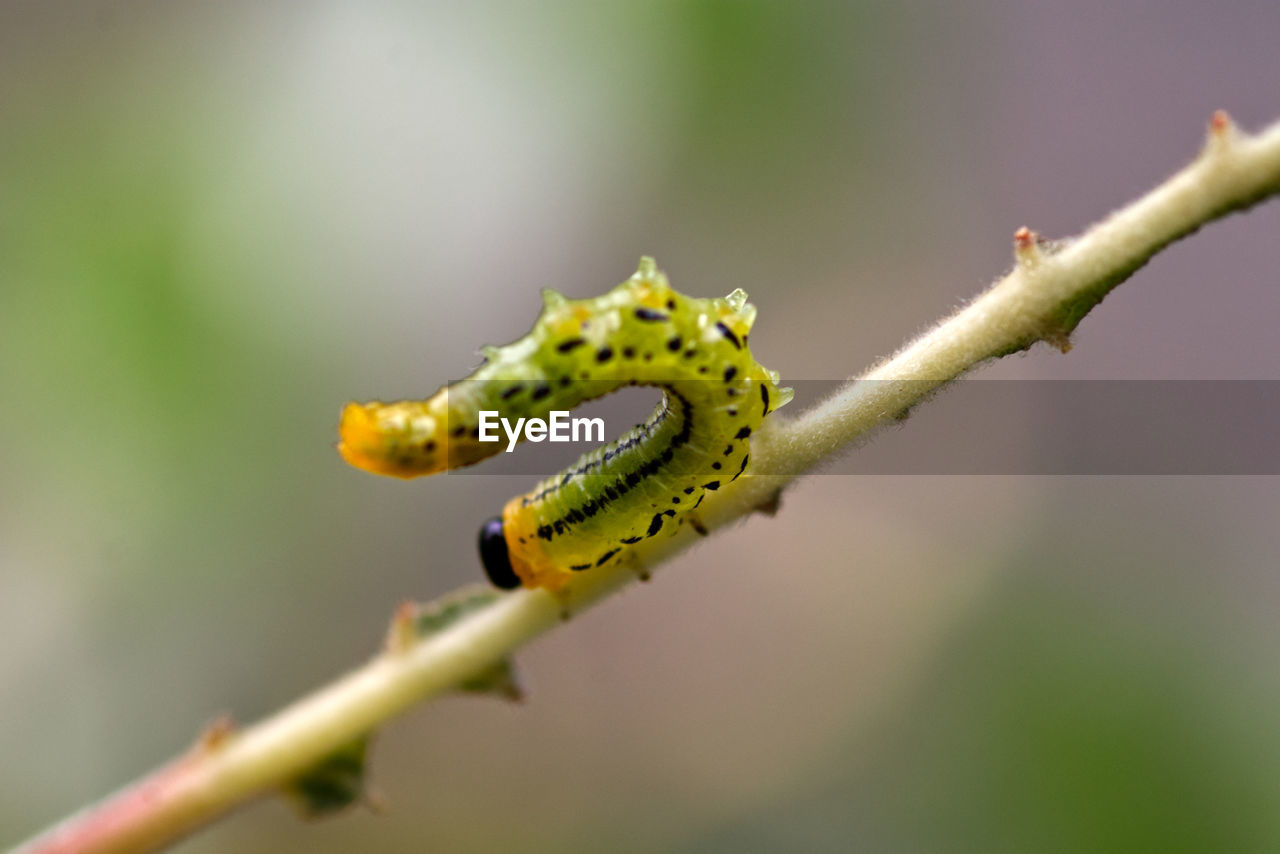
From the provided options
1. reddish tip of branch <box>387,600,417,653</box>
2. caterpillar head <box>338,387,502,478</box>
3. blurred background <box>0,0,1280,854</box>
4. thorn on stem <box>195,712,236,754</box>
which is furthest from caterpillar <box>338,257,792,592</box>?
blurred background <box>0,0,1280,854</box>

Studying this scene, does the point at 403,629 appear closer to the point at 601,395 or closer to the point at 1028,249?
the point at 601,395

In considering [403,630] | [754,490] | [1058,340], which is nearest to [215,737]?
[403,630]

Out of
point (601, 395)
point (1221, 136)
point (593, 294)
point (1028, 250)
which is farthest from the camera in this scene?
point (593, 294)

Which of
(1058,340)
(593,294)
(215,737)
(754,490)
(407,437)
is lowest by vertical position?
(1058,340)

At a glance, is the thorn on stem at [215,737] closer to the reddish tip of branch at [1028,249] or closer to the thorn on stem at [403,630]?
the thorn on stem at [403,630]

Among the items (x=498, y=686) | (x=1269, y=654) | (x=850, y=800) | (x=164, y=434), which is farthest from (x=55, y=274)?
(x=1269, y=654)

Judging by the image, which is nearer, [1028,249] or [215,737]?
[1028,249]

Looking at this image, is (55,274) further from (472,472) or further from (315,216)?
(472,472)
